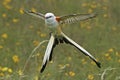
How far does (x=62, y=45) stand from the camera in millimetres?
5742

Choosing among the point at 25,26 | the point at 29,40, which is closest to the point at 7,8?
the point at 25,26

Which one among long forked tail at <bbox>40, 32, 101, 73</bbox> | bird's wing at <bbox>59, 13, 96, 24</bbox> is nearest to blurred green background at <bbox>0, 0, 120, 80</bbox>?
long forked tail at <bbox>40, 32, 101, 73</bbox>

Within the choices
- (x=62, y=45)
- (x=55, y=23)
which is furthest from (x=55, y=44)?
(x=62, y=45)

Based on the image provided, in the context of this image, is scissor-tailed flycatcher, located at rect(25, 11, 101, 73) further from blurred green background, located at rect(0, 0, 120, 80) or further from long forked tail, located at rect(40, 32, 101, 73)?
blurred green background, located at rect(0, 0, 120, 80)

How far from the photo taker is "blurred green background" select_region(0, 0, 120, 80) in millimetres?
4242

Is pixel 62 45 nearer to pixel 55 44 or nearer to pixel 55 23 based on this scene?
pixel 55 44

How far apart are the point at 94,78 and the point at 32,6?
3259 millimetres

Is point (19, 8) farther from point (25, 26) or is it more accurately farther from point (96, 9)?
point (96, 9)

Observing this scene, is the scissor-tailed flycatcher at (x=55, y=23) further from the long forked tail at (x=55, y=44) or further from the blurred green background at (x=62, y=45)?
the blurred green background at (x=62, y=45)

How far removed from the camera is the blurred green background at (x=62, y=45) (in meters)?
4.24

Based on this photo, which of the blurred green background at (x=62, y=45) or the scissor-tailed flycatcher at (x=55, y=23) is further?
the blurred green background at (x=62, y=45)

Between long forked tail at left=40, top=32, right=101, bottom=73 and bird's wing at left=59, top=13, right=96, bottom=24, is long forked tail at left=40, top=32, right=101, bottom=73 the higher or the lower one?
the lower one

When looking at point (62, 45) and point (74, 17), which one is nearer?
point (74, 17)

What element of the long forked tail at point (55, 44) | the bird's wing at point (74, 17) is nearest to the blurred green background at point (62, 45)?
the long forked tail at point (55, 44)
